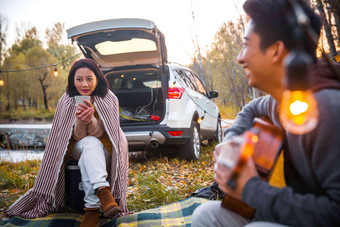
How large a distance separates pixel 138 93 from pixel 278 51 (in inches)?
194

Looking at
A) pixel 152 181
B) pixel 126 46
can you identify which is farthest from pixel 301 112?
pixel 126 46

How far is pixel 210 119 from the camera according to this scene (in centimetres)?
670

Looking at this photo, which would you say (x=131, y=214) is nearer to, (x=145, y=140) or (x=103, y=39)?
(x=145, y=140)

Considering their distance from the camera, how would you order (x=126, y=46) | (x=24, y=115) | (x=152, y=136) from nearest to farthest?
(x=126, y=46)
(x=152, y=136)
(x=24, y=115)

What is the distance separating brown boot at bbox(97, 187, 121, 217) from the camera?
94.7 inches

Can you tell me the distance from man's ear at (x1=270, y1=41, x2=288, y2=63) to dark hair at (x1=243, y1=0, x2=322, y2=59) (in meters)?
0.01

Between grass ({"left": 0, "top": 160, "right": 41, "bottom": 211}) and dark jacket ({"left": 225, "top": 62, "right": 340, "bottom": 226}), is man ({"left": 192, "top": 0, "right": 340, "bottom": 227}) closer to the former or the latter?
dark jacket ({"left": 225, "top": 62, "right": 340, "bottom": 226})

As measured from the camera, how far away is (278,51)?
3.48 feet

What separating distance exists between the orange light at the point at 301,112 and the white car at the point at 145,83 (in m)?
3.28

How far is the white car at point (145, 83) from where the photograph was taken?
414 centimetres

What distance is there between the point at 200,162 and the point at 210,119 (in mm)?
1531

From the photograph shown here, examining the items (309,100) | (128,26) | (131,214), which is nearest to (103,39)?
(128,26)

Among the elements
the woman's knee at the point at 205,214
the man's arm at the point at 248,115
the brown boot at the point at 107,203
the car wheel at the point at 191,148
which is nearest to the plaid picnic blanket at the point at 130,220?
the brown boot at the point at 107,203

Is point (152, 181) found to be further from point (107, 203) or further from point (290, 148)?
point (290, 148)
